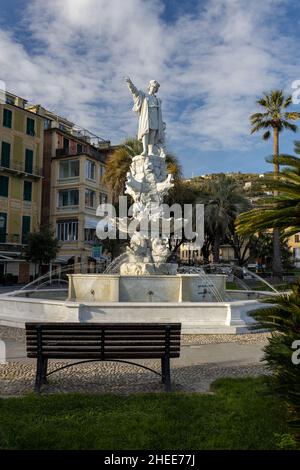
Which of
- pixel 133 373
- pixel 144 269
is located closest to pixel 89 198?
pixel 144 269

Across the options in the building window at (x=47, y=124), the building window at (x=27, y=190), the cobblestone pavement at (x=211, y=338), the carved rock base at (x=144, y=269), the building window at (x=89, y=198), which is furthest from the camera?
the building window at (x=47, y=124)

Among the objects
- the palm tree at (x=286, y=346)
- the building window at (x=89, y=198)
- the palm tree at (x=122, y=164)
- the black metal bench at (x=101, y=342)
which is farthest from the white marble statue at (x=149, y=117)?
the building window at (x=89, y=198)

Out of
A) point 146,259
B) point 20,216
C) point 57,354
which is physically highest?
point 20,216

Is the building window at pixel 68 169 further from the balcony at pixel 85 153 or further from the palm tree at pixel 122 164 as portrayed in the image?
the palm tree at pixel 122 164

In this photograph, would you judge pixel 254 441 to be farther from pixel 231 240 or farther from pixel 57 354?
pixel 231 240

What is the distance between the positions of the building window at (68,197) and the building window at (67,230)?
1879 millimetres

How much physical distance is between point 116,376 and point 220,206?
31.1 metres

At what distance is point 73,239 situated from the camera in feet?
152

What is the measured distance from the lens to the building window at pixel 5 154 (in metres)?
42.8

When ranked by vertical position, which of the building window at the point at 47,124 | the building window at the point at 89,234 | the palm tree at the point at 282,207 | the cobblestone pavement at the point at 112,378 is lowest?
the cobblestone pavement at the point at 112,378

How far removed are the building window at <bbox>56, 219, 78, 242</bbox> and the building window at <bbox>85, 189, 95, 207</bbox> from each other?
2390mm

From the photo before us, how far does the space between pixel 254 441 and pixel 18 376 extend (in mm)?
3741
